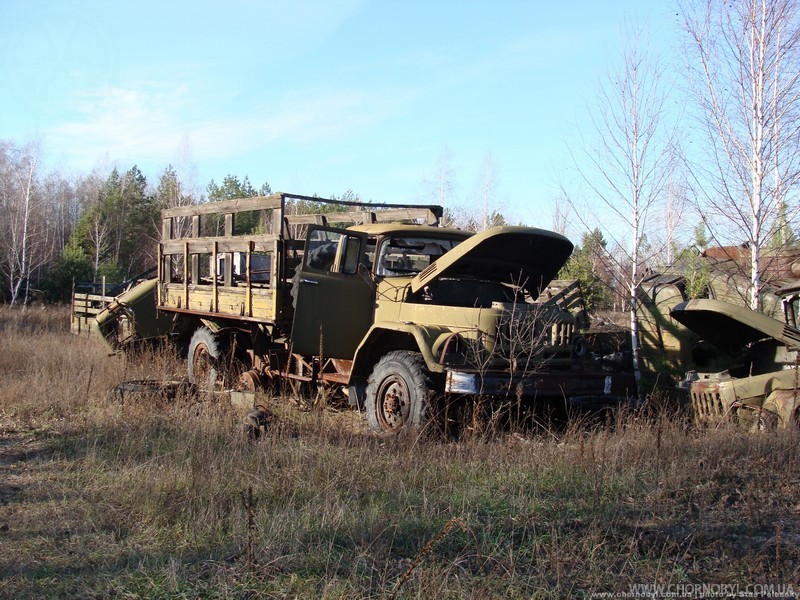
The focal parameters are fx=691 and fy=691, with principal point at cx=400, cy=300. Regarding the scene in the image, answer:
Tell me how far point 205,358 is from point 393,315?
417 centimetres

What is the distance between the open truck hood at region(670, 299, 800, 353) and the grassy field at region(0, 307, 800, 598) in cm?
122

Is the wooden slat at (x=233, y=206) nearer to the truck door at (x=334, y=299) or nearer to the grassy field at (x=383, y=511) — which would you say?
the truck door at (x=334, y=299)

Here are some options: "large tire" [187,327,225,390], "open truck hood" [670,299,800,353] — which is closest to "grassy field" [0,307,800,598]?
"open truck hood" [670,299,800,353]

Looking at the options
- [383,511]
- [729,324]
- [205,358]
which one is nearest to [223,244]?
[205,358]

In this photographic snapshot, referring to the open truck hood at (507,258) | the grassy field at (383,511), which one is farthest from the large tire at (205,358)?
the open truck hood at (507,258)

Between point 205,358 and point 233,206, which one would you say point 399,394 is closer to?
point 233,206

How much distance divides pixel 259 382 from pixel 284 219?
229 cm

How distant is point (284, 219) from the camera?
8.66m

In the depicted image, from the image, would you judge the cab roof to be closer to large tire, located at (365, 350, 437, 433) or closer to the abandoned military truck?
the abandoned military truck

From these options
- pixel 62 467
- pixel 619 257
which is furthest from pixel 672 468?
pixel 619 257

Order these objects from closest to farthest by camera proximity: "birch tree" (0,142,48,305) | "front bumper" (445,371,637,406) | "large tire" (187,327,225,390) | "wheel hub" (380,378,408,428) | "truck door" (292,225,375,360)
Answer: "front bumper" (445,371,637,406), "wheel hub" (380,378,408,428), "truck door" (292,225,375,360), "large tire" (187,327,225,390), "birch tree" (0,142,48,305)

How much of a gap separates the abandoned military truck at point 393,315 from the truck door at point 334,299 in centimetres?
1

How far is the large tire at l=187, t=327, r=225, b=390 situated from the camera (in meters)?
10.1

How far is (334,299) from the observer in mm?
7930
